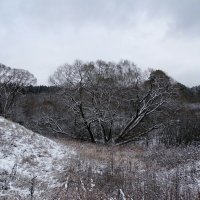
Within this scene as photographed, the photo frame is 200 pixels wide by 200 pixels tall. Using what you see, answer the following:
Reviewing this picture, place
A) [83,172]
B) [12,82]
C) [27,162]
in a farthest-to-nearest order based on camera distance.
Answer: [12,82] < [27,162] < [83,172]

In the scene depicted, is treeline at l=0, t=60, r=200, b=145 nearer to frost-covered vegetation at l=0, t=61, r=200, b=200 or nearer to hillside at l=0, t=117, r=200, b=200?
frost-covered vegetation at l=0, t=61, r=200, b=200

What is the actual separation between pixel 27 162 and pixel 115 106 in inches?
572

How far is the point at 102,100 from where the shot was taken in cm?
2786

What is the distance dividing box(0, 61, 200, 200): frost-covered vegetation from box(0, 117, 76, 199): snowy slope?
0.10ft

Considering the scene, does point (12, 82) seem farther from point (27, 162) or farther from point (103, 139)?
point (27, 162)

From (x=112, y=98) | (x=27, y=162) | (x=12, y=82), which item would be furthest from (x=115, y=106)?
(x=12, y=82)

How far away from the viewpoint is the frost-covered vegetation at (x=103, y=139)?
11.3 meters

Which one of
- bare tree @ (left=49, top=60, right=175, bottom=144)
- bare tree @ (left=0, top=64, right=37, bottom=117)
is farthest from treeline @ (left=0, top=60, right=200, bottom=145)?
bare tree @ (left=0, top=64, right=37, bottom=117)

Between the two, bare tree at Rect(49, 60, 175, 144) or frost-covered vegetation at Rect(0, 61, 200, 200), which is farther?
bare tree at Rect(49, 60, 175, 144)

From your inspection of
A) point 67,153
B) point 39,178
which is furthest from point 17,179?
point 67,153

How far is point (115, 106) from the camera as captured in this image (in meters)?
28.1

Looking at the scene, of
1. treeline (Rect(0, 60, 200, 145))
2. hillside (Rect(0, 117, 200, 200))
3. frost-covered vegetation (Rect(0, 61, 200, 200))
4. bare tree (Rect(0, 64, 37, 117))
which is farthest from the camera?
bare tree (Rect(0, 64, 37, 117))

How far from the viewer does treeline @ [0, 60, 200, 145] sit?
27.5m

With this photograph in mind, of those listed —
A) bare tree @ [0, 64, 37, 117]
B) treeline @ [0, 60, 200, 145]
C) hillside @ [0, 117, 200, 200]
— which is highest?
bare tree @ [0, 64, 37, 117]
